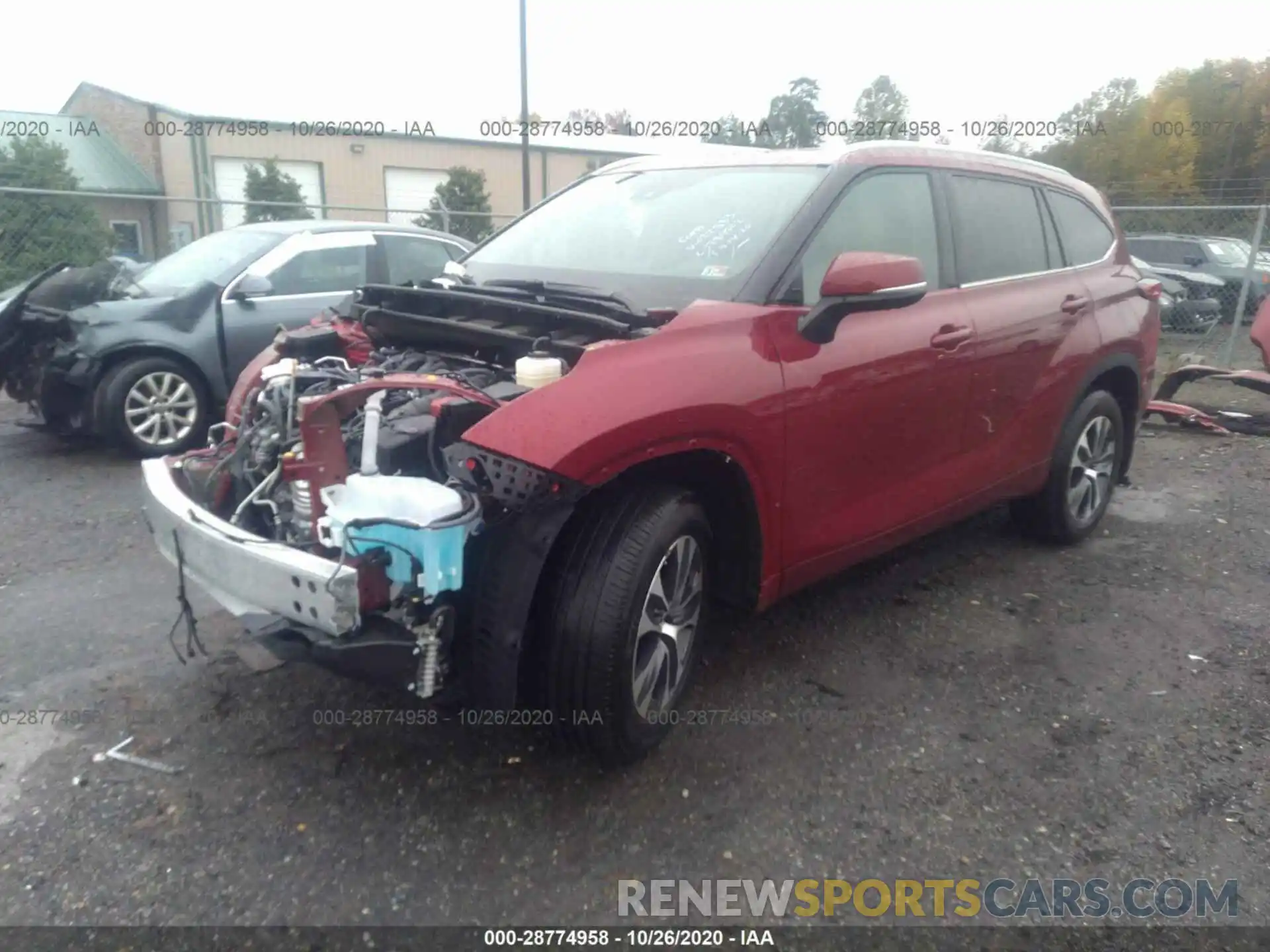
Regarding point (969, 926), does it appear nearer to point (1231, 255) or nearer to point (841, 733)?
point (841, 733)

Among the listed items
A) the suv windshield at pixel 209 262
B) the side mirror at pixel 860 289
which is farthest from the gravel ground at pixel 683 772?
the suv windshield at pixel 209 262

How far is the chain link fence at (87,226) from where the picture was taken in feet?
33.2

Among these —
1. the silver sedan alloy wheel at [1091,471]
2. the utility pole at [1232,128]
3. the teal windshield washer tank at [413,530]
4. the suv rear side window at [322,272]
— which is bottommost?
the silver sedan alloy wheel at [1091,471]

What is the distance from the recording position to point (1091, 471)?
16.0ft

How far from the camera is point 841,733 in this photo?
10.4 ft

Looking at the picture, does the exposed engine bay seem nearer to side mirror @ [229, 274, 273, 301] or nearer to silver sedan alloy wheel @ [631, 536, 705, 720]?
silver sedan alloy wheel @ [631, 536, 705, 720]

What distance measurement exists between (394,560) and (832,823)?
4.73 feet

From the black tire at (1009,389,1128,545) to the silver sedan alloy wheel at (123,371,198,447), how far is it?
17.5 feet

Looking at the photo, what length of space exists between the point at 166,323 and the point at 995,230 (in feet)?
17.4

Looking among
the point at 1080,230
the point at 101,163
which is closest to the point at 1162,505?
the point at 1080,230

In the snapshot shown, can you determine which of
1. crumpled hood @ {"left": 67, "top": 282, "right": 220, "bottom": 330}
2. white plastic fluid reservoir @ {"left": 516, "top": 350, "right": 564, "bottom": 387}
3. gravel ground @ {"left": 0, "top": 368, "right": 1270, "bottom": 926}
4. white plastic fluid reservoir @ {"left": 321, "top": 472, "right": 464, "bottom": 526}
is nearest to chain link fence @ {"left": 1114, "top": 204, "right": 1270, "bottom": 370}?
gravel ground @ {"left": 0, "top": 368, "right": 1270, "bottom": 926}

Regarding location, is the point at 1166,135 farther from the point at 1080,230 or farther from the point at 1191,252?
the point at 1080,230

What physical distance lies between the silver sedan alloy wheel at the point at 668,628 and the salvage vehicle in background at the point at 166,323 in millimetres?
4157

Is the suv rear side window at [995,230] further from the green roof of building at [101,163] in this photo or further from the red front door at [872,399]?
the green roof of building at [101,163]
